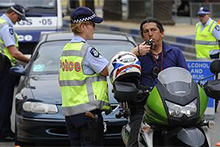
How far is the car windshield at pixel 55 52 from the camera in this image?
8281 mm

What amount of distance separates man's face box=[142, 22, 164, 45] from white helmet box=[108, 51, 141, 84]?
2.80 ft

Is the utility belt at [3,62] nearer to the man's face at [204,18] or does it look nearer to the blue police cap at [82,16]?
the blue police cap at [82,16]

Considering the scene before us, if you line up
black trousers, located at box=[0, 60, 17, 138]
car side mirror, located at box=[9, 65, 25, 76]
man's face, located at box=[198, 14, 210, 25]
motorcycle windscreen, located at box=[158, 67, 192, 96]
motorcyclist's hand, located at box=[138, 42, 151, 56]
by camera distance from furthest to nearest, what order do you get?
man's face, located at box=[198, 14, 210, 25] → black trousers, located at box=[0, 60, 17, 138] → car side mirror, located at box=[9, 65, 25, 76] → motorcyclist's hand, located at box=[138, 42, 151, 56] → motorcycle windscreen, located at box=[158, 67, 192, 96]

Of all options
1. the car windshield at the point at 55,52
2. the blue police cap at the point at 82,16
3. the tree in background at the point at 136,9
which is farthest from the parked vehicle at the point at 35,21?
the tree in background at the point at 136,9

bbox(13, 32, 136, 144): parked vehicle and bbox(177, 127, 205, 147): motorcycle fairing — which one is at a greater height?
bbox(177, 127, 205, 147): motorcycle fairing

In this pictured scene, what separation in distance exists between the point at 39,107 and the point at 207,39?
4854mm

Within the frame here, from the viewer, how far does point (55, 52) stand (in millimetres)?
8508

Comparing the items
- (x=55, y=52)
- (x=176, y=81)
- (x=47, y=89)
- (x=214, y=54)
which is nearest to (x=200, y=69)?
(x=214, y=54)

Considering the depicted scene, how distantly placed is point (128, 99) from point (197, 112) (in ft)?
1.67

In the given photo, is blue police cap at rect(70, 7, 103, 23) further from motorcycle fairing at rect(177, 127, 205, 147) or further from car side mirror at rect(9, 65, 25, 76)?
car side mirror at rect(9, 65, 25, 76)

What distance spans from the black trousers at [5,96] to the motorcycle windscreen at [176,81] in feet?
14.0

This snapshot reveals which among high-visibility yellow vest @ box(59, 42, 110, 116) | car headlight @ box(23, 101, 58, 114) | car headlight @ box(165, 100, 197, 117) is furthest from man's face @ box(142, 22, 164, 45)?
car headlight @ box(23, 101, 58, 114)

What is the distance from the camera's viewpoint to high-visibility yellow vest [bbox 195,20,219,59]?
1088 cm

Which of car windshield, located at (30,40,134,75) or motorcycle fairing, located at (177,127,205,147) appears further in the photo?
car windshield, located at (30,40,134,75)
